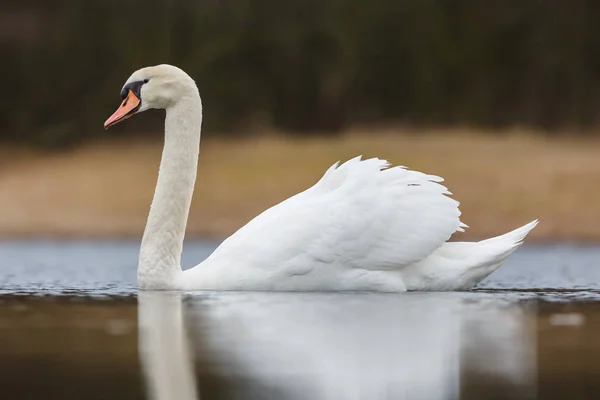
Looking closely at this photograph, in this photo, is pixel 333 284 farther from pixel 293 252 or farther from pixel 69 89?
pixel 69 89

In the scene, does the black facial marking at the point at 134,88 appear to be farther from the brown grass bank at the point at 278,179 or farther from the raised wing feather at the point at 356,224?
the brown grass bank at the point at 278,179

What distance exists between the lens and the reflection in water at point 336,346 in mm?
4996

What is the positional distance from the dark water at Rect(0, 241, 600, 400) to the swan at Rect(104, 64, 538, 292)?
0.40 feet

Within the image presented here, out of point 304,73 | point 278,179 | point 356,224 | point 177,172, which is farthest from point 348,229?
point 304,73

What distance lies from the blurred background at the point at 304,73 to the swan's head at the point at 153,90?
402 inches

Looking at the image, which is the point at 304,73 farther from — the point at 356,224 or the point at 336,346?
the point at 336,346

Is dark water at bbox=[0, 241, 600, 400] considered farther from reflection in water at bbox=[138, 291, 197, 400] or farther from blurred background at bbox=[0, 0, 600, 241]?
blurred background at bbox=[0, 0, 600, 241]

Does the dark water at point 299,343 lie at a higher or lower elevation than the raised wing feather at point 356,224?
lower

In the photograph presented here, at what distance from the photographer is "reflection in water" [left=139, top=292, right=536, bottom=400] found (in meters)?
5.00

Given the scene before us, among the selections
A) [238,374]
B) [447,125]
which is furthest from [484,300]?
[447,125]

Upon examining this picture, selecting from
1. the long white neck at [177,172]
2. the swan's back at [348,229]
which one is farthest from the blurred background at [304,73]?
the swan's back at [348,229]

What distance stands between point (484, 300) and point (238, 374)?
9.80 feet

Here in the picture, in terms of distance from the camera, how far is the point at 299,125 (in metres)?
20.2

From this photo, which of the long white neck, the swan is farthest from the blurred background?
the swan
